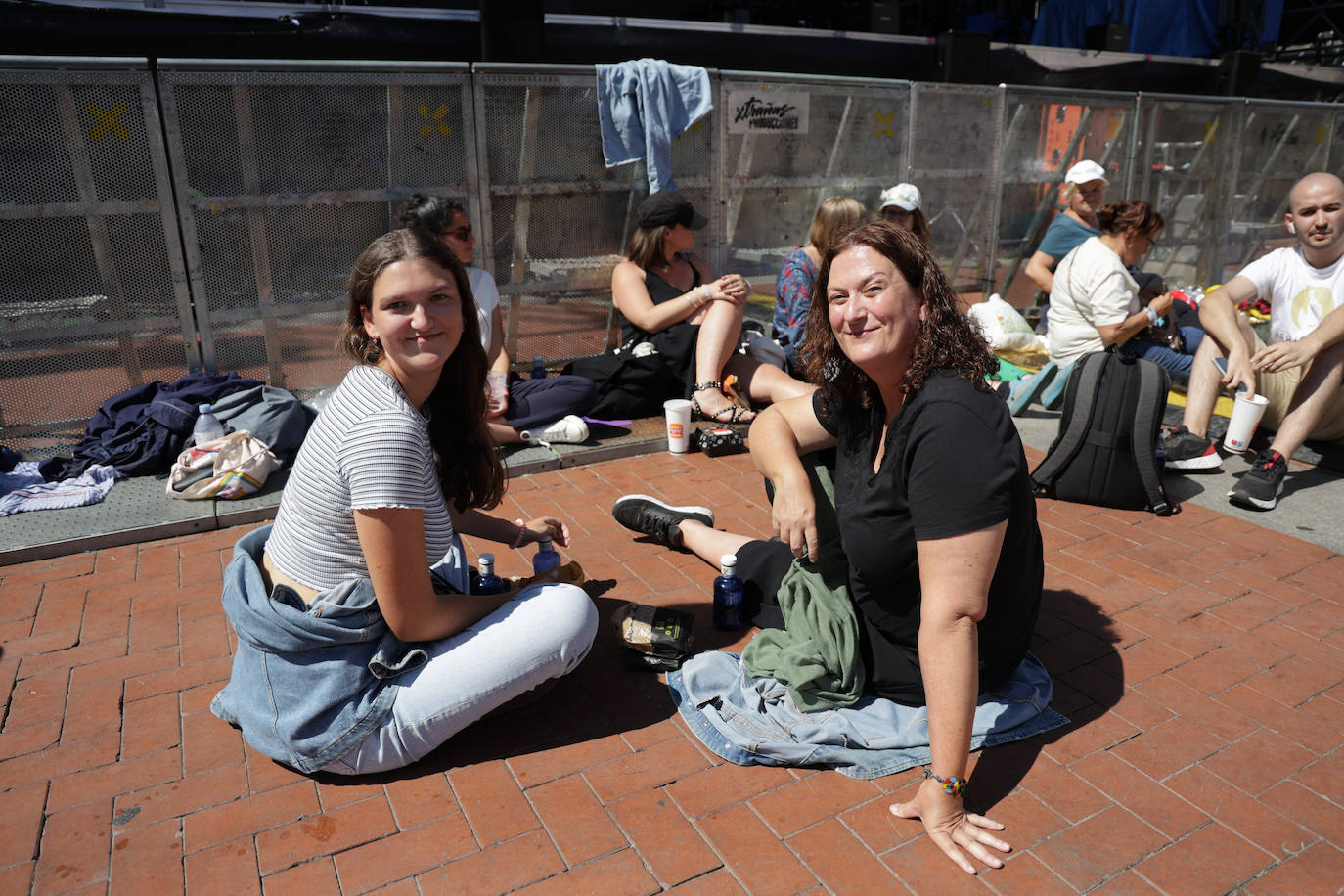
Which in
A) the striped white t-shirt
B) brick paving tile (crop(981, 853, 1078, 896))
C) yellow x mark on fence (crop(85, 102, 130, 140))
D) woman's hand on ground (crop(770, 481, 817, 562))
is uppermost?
yellow x mark on fence (crop(85, 102, 130, 140))

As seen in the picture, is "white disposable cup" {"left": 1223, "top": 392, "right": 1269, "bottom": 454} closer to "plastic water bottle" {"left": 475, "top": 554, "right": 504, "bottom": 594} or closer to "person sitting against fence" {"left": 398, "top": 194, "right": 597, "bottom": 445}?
"person sitting against fence" {"left": 398, "top": 194, "right": 597, "bottom": 445}

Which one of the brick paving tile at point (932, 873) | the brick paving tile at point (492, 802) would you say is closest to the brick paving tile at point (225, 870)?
the brick paving tile at point (492, 802)

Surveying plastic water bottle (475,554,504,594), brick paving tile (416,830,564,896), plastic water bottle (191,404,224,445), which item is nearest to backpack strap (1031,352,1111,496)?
plastic water bottle (475,554,504,594)

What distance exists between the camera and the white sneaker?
17.6 ft

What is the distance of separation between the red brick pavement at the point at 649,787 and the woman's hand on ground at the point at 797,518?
2.17 feet

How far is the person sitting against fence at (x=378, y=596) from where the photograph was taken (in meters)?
2.44

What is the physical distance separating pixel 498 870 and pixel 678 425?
129 inches

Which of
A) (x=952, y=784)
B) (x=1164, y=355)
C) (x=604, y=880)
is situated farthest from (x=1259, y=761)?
(x=1164, y=355)

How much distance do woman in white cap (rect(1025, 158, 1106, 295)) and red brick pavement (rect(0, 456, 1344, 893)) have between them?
4162 mm

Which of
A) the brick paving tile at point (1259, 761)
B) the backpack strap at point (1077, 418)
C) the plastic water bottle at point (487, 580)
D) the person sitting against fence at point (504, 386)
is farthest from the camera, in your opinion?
the person sitting against fence at point (504, 386)

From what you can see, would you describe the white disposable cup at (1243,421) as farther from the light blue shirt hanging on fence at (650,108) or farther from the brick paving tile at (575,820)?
the brick paving tile at (575,820)

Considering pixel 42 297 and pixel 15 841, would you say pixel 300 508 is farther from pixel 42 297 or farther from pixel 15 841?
pixel 42 297

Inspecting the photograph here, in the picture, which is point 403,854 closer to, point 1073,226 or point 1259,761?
point 1259,761

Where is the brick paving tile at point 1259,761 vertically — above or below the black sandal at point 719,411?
below
